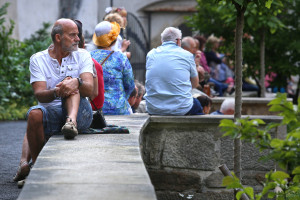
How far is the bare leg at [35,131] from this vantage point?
202 inches

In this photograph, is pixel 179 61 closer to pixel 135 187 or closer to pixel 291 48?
pixel 135 187

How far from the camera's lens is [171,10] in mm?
22047

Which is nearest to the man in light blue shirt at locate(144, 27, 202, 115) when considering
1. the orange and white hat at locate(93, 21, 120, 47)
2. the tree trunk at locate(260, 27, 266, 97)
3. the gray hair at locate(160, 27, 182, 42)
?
the gray hair at locate(160, 27, 182, 42)

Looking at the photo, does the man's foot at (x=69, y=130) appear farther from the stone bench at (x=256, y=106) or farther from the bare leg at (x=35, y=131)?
the stone bench at (x=256, y=106)

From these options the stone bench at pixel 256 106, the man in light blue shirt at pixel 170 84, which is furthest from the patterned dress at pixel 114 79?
the stone bench at pixel 256 106

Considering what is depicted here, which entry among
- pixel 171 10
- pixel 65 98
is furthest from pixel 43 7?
pixel 65 98

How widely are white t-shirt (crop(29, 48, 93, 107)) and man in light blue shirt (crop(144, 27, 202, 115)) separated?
1560 millimetres

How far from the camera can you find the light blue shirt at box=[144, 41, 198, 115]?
680cm

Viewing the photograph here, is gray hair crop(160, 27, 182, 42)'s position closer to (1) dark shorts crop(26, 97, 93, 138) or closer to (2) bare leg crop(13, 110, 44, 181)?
(1) dark shorts crop(26, 97, 93, 138)

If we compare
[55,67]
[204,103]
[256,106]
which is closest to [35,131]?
[55,67]

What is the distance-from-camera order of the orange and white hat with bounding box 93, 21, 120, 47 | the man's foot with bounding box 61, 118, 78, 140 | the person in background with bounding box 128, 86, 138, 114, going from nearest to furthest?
the man's foot with bounding box 61, 118, 78, 140
the orange and white hat with bounding box 93, 21, 120, 47
the person in background with bounding box 128, 86, 138, 114

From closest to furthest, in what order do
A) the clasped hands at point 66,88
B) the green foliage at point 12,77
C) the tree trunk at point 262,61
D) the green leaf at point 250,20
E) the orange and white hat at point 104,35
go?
the clasped hands at point 66,88
the orange and white hat at point 104,35
the green leaf at point 250,20
the tree trunk at point 262,61
the green foliage at point 12,77

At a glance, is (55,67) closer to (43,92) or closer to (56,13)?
(43,92)

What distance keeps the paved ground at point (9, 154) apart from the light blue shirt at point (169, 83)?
1.54 meters
